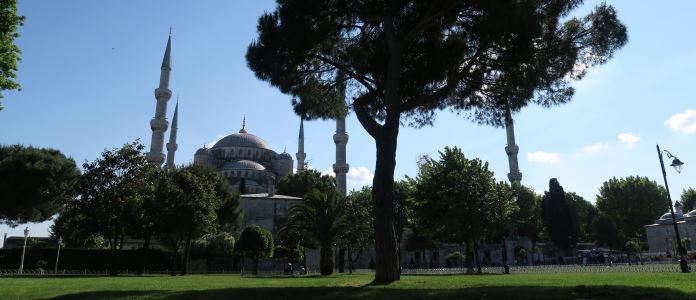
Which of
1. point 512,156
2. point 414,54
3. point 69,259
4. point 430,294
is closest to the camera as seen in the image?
point 430,294

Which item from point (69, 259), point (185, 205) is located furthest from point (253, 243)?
point (69, 259)

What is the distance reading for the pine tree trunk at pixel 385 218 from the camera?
14188 millimetres

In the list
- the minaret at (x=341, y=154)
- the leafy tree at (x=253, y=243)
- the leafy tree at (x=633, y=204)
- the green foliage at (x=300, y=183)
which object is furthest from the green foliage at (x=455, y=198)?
the leafy tree at (x=633, y=204)

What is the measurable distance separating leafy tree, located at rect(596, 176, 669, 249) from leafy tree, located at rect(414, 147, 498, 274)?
4330 cm

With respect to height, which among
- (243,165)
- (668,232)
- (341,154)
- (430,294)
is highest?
(243,165)

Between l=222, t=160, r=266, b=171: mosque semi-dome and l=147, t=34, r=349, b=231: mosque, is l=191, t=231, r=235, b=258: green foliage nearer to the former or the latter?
l=147, t=34, r=349, b=231: mosque

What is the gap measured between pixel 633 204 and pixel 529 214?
18.7 metres

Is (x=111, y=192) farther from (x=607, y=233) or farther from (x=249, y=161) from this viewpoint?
(x=607, y=233)

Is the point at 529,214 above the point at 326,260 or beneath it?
above

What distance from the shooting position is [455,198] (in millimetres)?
30797

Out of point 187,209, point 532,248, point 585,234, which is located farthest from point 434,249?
point 187,209

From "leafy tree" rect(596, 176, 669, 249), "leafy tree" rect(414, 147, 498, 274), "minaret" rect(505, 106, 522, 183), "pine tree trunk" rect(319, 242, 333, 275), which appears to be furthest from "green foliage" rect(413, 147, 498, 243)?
"leafy tree" rect(596, 176, 669, 249)

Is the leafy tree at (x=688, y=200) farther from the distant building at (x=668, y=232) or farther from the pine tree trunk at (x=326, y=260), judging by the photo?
the pine tree trunk at (x=326, y=260)

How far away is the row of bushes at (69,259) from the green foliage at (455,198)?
2172cm
